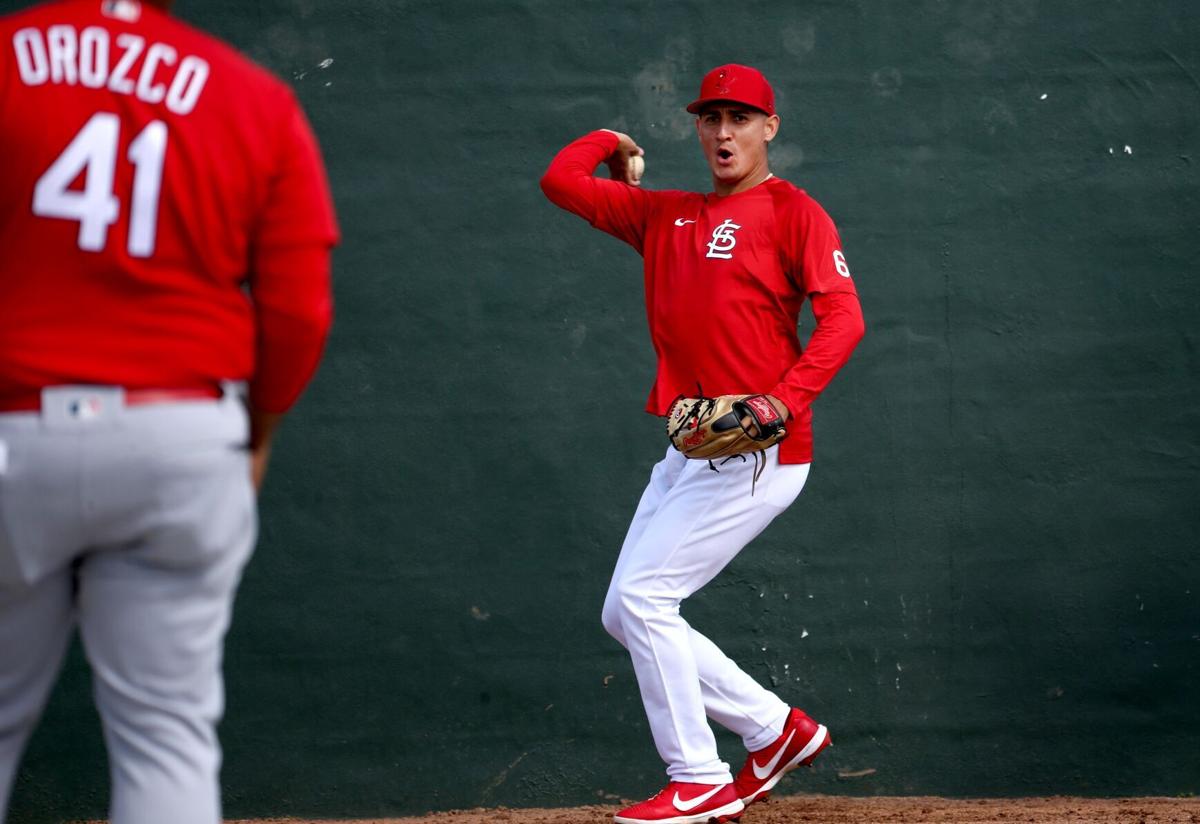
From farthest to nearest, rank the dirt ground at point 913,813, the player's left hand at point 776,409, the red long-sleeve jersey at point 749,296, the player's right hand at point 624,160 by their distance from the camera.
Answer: the dirt ground at point 913,813 < the player's right hand at point 624,160 < the red long-sleeve jersey at point 749,296 < the player's left hand at point 776,409

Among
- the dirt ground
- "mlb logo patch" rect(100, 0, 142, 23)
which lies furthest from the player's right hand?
"mlb logo patch" rect(100, 0, 142, 23)

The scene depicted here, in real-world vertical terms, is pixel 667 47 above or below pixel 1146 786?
above

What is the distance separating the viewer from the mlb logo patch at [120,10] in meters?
2.45

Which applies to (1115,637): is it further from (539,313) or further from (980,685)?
(539,313)

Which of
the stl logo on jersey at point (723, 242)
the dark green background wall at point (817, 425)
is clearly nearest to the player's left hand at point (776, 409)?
the stl logo on jersey at point (723, 242)

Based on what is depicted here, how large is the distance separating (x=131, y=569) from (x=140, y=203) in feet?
1.99

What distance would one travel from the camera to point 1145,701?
18.4ft

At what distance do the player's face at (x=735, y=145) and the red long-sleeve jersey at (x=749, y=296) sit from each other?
0.06 m

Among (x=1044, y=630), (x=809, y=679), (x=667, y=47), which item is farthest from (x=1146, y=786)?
(x=667, y=47)

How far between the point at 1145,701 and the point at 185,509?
4.38 meters

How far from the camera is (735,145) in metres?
4.67

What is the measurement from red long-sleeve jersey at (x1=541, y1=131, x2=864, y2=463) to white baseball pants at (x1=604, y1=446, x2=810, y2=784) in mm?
205

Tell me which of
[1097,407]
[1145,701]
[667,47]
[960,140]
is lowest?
[1145,701]

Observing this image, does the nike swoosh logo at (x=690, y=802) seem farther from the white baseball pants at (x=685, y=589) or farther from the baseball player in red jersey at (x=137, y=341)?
the baseball player in red jersey at (x=137, y=341)
